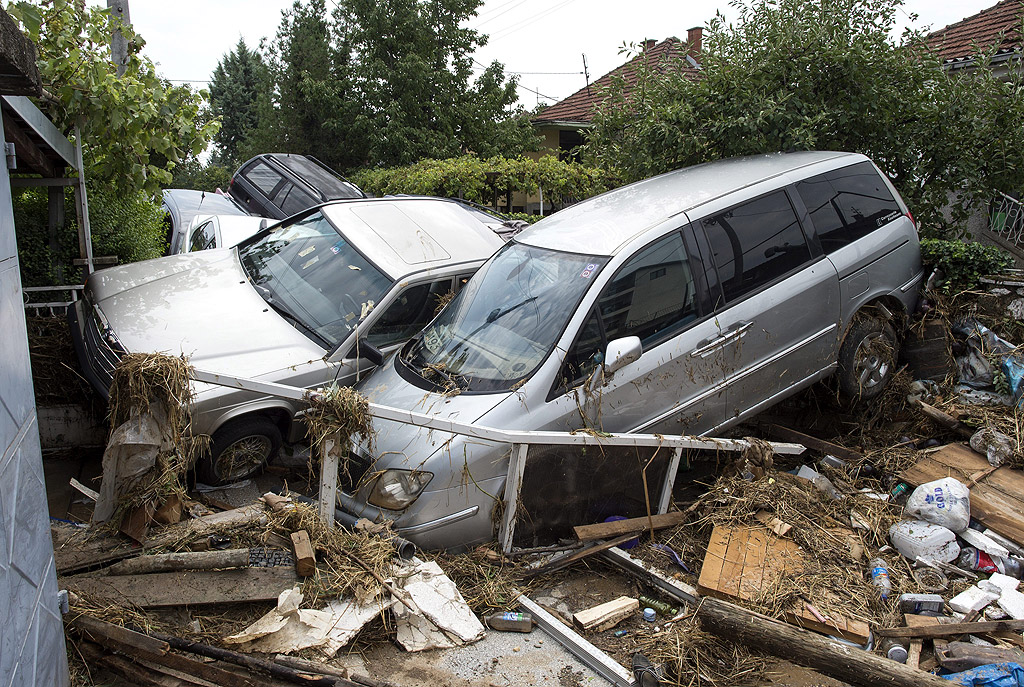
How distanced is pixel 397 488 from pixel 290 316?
206 centimetres

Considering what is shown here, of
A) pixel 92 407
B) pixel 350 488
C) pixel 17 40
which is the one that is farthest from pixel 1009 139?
pixel 92 407

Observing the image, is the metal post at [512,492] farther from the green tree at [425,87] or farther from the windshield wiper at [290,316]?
the green tree at [425,87]

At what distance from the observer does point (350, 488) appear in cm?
451

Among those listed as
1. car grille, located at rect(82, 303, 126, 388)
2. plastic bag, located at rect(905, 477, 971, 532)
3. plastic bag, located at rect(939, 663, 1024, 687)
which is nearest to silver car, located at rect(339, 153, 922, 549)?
plastic bag, located at rect(905, 477, 971, 532)

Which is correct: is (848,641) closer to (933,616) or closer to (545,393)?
(933,616)

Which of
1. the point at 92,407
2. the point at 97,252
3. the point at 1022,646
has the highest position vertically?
the point at 97,252

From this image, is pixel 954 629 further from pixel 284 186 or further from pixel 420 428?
pixel 284 186

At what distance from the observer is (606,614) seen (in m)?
3.93

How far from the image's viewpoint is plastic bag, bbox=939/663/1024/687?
11.0 ft

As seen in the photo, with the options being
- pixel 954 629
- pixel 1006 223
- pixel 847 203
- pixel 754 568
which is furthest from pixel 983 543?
pixel 1006 223

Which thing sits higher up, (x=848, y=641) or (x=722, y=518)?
(x=722, y=518)

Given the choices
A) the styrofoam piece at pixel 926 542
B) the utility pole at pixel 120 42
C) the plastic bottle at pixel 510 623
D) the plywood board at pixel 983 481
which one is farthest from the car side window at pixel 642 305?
the utility pole at pixel 120 42

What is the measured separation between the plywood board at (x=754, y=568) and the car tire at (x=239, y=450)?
10.0 feet

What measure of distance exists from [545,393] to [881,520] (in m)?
2.49
